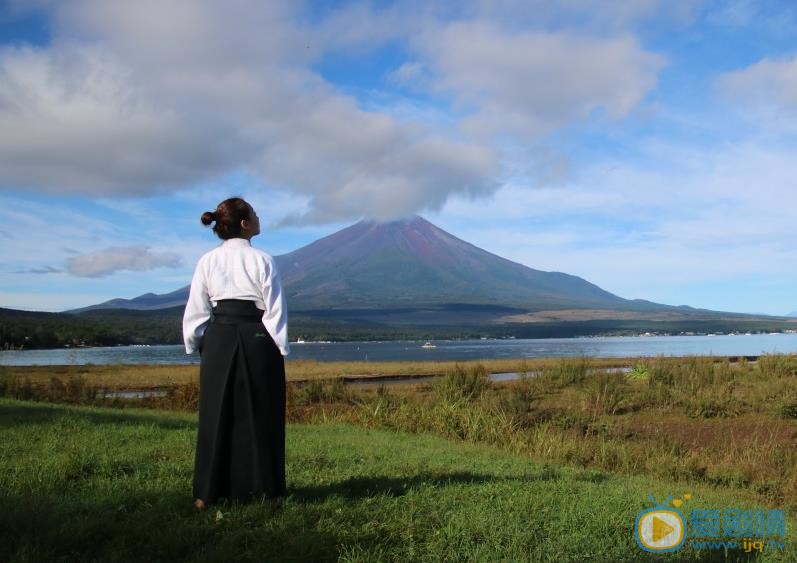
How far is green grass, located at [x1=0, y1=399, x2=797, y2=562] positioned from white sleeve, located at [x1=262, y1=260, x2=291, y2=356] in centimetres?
109

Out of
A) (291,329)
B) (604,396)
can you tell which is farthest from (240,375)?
(291,329)

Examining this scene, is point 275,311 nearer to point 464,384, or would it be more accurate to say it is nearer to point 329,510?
point 329,510

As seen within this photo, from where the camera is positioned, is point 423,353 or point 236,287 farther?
point 423,353

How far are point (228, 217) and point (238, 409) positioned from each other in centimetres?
131

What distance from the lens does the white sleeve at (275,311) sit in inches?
178

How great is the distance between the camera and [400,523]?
440 centimetres

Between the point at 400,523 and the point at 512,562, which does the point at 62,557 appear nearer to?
the point at 400,523

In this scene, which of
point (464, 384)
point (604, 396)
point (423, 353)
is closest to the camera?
point (604, 396)

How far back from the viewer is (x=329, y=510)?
15.1 ft

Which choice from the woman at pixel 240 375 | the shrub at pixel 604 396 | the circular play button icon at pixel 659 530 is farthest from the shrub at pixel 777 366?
the woman at pixel 240 375

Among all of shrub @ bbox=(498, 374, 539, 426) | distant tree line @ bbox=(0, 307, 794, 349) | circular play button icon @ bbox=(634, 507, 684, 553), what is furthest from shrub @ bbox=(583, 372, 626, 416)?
distant tree line @ bbox=(0, 307, 794, 349)

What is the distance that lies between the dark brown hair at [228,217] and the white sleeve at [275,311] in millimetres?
388

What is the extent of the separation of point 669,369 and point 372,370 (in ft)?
48.8

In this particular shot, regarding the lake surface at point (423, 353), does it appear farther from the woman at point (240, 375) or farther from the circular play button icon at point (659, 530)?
the woman at point (240, 375)
